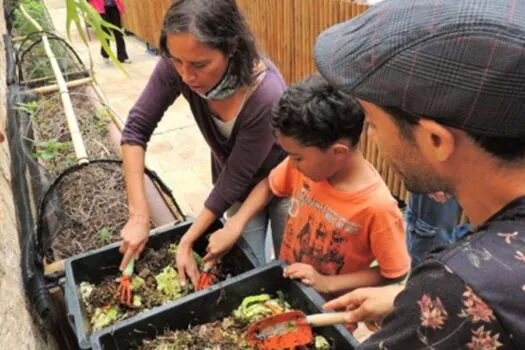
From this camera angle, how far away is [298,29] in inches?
156

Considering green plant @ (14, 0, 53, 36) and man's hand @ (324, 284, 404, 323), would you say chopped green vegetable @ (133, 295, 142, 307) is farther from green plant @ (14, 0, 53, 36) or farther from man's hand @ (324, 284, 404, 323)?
green plant @ (14, 0, 53, 36)

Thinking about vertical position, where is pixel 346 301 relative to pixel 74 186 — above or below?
above

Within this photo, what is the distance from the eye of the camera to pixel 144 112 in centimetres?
175

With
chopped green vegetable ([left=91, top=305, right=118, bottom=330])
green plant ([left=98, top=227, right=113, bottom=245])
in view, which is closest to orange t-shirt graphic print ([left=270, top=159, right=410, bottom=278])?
chopped green vegetable ([left=91, top=305, right=118, bottom=330])

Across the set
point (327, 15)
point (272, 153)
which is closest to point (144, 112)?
point (272, 153)

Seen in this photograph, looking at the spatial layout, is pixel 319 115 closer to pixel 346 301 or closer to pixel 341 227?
pixel 341 227

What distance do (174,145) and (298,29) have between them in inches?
68.8

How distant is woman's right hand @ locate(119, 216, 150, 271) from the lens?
1.58 m

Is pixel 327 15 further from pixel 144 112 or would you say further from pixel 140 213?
pixel 140 213

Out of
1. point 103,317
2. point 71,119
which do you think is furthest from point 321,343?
point 71,119

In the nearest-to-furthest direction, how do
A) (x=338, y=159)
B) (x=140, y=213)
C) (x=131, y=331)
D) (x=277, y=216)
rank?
(x=131, y=331) < (x=338, y=159) < (x=140, y=213) < (x=277, y=216)

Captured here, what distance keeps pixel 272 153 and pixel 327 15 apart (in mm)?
2127

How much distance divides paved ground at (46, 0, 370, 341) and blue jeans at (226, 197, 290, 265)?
2.59 ft

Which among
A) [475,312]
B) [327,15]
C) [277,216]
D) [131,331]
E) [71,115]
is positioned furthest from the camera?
[327,15]
